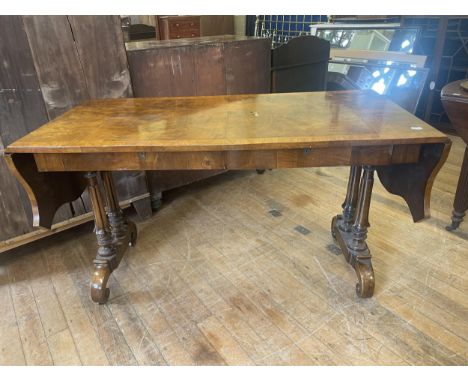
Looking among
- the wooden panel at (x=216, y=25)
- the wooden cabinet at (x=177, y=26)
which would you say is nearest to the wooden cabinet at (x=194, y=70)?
the wooden cabinet at (x=177, y=26)

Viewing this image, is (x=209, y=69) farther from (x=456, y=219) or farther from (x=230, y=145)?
(x=456, y=219)

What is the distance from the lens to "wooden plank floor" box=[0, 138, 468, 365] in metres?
1.37

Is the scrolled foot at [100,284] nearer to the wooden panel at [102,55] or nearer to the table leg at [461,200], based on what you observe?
the wooden panel at [102,55]

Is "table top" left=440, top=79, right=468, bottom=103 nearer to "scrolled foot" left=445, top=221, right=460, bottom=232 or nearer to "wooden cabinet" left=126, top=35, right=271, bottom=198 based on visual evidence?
"scrolled foot" left=445, top=221, right=460, bottom=232

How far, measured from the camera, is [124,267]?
1846mm

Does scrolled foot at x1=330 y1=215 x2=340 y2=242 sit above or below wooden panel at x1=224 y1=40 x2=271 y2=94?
below

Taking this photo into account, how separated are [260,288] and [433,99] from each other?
306 cm

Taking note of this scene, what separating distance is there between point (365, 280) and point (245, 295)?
1.71 ft

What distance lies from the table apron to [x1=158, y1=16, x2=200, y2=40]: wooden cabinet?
4.04m

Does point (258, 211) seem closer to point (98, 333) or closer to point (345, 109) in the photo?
point (345, 109)

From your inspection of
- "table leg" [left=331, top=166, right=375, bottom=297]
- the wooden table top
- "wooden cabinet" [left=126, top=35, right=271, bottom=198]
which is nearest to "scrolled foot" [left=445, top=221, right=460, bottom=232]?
"table leg" [left=331, top=166, right=375, bottom=297]

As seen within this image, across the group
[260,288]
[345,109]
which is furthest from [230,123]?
[260,288]

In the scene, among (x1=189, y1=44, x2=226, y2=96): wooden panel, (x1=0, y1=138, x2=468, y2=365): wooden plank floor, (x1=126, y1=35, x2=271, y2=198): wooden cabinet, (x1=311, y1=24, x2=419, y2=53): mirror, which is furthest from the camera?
(x1=311, y1=24, x2=419, y2=53): mirror

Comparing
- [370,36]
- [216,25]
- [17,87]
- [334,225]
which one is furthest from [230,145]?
[216,25]
